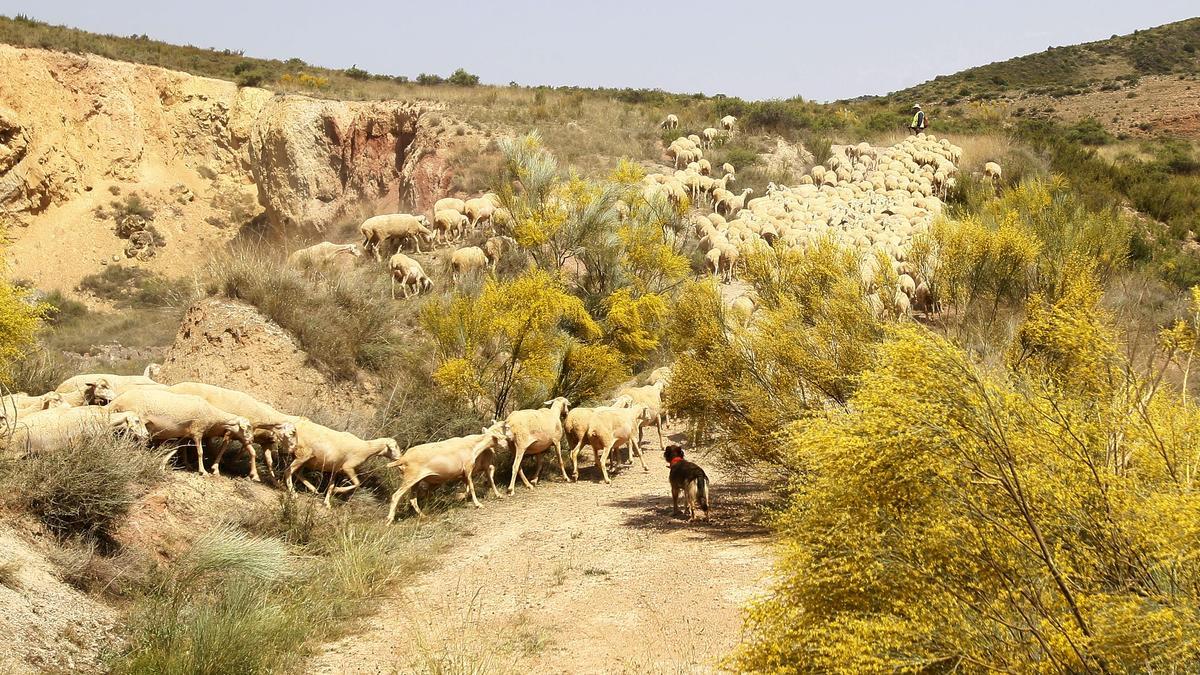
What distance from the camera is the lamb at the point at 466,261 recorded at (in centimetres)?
2033

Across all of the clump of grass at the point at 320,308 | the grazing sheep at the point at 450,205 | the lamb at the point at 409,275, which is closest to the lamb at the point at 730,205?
the grazing sheep at the point at 450,205

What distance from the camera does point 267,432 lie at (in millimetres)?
10773

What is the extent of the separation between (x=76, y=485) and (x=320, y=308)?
285 inches

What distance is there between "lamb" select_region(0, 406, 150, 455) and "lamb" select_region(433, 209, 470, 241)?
16103mm

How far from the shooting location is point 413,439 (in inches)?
528

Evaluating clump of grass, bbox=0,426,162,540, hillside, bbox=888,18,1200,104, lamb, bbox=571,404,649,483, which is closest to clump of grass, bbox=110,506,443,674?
clump of grass, bbox=0,426,162,540

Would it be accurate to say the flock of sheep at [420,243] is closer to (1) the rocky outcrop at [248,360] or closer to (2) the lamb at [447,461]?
(1) the rocky outcrop at [248,360]

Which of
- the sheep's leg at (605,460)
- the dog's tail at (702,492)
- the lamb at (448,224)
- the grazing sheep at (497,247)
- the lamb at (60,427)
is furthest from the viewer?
the lamb at (448,224)

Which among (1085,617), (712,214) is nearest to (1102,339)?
(1085,617)

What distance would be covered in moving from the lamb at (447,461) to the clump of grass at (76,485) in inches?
130

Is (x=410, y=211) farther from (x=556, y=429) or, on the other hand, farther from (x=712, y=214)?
(x=556, y=429)

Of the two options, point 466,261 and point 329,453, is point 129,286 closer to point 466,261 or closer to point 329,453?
point 466,261

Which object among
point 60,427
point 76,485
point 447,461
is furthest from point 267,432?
point 76,485

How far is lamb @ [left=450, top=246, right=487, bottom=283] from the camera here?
20.3m
